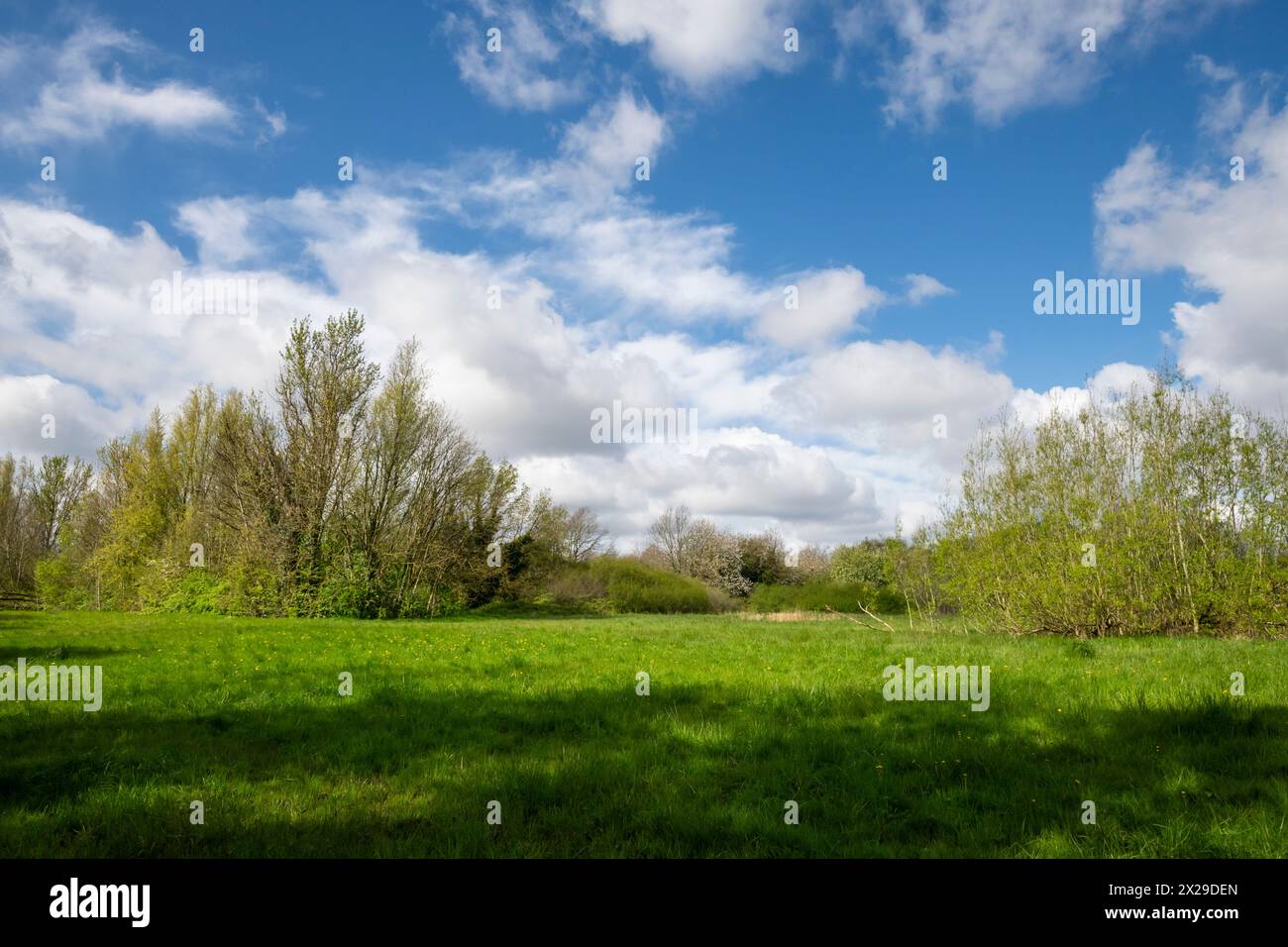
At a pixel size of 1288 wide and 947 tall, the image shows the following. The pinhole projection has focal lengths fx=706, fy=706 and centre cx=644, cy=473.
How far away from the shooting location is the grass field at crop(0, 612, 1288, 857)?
454cm

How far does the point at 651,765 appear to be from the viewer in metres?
6.12

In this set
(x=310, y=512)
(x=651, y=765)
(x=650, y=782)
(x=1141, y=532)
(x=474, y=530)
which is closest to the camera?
(x=650, y=782)

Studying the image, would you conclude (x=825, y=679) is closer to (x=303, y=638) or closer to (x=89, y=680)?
(x=89, y=680)

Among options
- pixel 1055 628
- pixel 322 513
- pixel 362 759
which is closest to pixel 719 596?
pixel 322 513

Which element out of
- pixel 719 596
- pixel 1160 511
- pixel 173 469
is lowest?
pixel 719 596

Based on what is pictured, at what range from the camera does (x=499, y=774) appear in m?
5.75

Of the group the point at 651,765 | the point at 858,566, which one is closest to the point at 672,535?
the point at 858,566

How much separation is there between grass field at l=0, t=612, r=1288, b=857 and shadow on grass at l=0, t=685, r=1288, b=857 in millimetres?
23

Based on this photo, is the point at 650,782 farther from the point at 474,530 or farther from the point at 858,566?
the point at 858,566

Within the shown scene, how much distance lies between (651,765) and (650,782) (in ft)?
1.78

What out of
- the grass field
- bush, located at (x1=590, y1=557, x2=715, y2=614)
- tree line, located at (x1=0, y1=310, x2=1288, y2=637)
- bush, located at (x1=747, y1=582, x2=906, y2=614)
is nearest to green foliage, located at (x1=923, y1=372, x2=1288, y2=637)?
tree line, located at (x1=0, y1=310, x2=1288, y2=637)

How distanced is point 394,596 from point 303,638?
63.6 ft

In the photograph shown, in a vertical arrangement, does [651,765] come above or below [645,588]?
above
